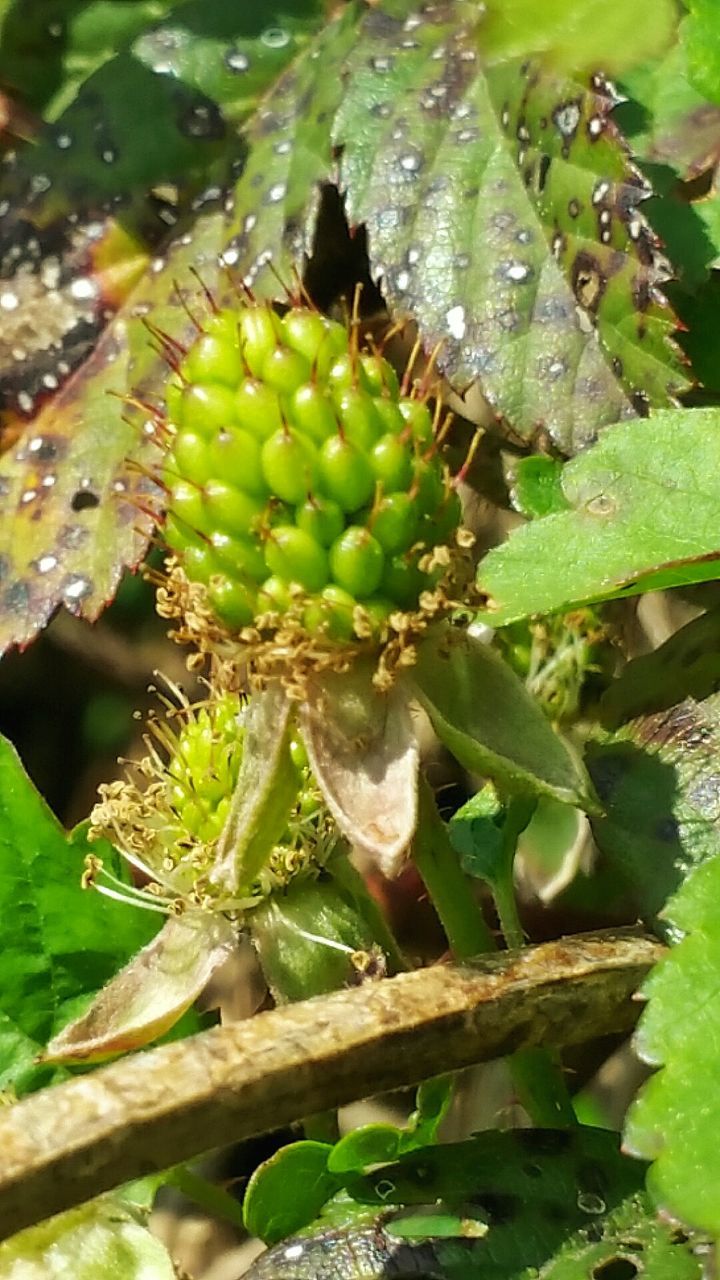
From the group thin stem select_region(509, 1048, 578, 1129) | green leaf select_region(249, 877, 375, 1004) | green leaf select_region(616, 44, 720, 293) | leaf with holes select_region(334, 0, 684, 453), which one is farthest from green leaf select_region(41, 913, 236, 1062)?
green leaf select_region(616, 44, 720, 293)

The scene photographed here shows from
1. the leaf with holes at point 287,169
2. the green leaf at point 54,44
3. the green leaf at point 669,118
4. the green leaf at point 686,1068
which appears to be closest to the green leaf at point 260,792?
the green leaf at point 686,1068

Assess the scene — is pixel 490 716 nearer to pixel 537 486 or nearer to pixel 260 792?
pixel 260 792

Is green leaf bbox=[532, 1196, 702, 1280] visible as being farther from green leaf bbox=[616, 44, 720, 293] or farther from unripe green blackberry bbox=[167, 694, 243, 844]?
green leaf bbox=[616, 44, 720, 293]

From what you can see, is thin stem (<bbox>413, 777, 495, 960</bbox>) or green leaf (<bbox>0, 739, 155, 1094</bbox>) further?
green leaf (<bbox>0, 739, 155, 1094</bbox>)

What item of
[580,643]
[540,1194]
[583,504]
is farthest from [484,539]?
[540,1194]

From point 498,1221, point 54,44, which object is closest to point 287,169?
point 54,44

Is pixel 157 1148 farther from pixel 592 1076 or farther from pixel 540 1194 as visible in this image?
pixel 592 1076
